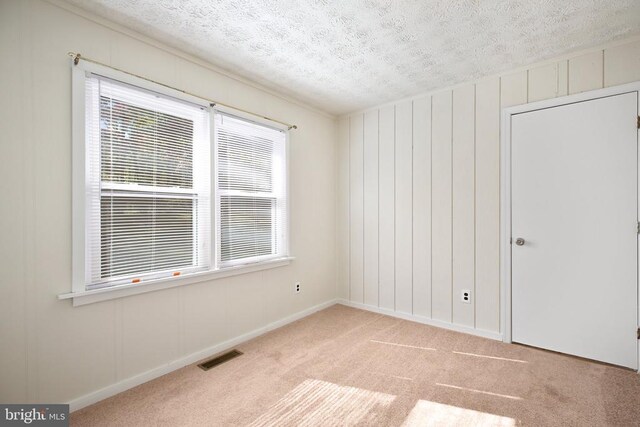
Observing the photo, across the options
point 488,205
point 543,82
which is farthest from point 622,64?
point 488,205

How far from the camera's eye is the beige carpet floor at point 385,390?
1821 mm

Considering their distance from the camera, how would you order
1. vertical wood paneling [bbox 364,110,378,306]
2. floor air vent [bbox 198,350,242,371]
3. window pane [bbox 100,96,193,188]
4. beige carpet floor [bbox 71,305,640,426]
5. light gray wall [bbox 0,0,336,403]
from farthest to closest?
vertical wood paneling [bbox 364,110,378,306] → floor air vent [bbox 198,350,242,371] → window pane [bbox 100,96,193,188] → beige carpet floor [bbox 71,305,640,426] → light gray wall [bbox 0,0,336,403]

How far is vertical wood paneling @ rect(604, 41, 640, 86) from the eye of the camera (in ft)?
7.64

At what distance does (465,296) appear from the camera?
3.11 metres

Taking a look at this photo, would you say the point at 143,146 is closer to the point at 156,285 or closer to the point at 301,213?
the point at 156,285

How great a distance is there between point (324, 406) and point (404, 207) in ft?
7.41

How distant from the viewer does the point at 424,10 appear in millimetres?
1973

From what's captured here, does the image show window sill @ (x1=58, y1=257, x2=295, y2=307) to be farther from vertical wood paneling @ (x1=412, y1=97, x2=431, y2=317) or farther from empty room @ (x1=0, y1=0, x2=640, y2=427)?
vertical wood paneling @ (x1=412, y1=97, x2=431, y2=317)

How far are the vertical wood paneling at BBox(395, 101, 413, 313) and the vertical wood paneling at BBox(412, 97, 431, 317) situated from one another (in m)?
0.05

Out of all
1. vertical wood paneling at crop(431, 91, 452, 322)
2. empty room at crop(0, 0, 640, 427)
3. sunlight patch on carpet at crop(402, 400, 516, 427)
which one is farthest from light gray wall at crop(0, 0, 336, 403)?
vertical wood paneling at crop(431, 91, 452, 322)

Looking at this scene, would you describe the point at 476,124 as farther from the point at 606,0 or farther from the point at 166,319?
the point at 166,319

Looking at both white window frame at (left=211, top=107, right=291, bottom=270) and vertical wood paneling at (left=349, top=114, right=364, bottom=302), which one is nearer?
white window frame at (left=211, top=107, right=291, bottom=270)

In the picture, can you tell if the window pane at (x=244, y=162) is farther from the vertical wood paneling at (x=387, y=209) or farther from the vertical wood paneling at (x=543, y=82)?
the vertical wood paneling at (x=543, y=82)

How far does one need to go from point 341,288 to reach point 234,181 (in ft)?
7.02
